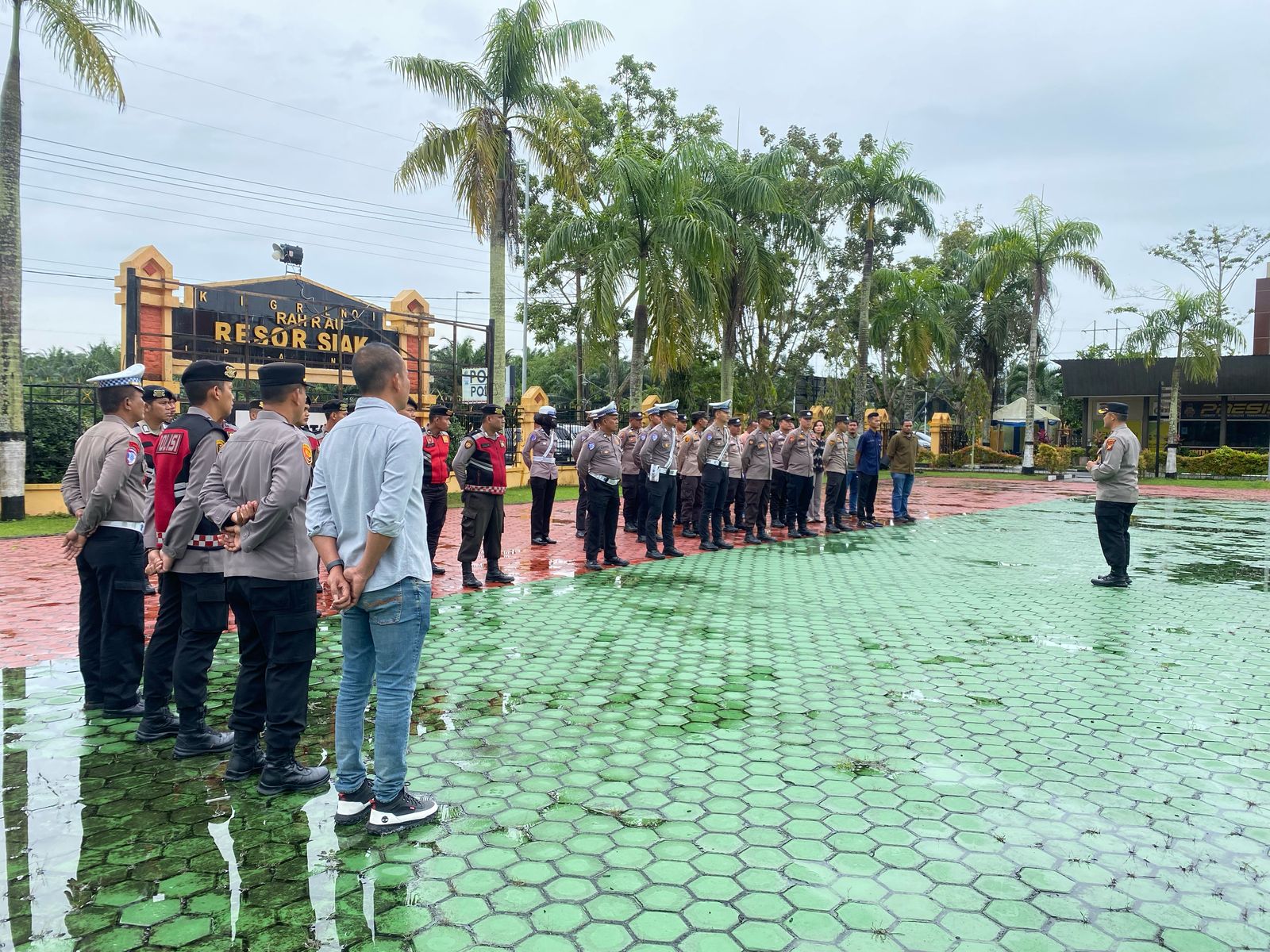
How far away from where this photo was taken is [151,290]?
18312 millimetres

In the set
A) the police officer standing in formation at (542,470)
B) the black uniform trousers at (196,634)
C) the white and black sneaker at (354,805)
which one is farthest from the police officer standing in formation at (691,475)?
the white and black sneaker at (354,805)

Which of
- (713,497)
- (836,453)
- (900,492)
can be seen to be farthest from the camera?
(900,492)

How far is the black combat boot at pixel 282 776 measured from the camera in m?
3.48

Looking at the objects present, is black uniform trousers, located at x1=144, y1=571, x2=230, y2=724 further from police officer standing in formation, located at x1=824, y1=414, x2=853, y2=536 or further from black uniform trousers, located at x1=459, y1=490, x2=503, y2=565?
police officer standing in formation, located at x1=824, y1=414, x2=853, y2=536

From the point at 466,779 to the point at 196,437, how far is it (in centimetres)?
203

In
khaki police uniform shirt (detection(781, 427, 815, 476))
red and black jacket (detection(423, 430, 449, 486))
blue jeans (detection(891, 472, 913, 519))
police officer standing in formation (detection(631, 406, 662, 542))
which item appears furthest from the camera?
blue jeans (detection(891, 472, 913, 519))

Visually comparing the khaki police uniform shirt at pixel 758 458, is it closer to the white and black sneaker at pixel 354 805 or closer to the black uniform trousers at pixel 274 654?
the black uniform trousers at pixel 274 654

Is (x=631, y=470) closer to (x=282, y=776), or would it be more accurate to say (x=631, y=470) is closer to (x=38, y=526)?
A: (x=38, y=526)

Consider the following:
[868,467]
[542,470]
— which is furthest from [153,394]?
[868,467]

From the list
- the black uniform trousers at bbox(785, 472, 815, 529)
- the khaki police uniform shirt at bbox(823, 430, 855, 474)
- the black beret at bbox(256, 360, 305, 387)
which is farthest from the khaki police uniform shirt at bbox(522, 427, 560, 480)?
the black beret at bbox(256, 360, 305, 387)

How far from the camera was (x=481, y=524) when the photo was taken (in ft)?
26.6

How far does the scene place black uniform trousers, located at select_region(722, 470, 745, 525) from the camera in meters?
12.3

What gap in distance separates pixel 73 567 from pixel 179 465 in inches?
249

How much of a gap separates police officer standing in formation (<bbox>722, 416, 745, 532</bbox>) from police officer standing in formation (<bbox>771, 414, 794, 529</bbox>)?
1.74ft
